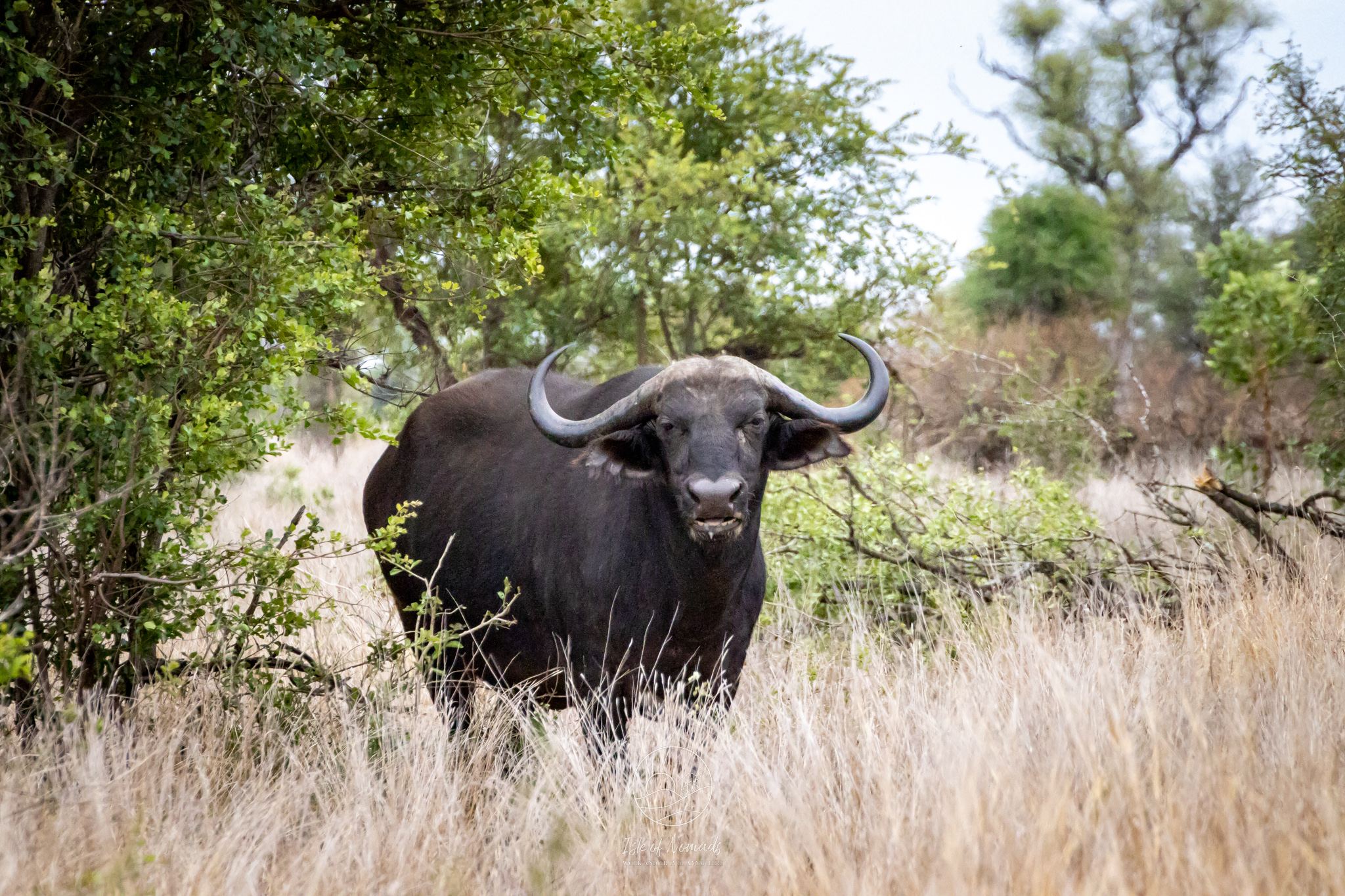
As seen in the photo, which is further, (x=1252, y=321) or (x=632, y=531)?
(x=1252, y=321)

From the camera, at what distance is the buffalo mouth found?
12.9ft

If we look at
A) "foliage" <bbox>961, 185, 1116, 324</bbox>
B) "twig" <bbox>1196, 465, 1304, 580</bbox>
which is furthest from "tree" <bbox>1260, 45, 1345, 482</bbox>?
"foliage" <bbox>961, 185, 1116, 324</bbox>

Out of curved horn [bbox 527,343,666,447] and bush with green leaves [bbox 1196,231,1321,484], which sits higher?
bush with green leaves [bbox 1196,231,1321,484]

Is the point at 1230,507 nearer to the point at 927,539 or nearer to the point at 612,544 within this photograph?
the point at 927,539

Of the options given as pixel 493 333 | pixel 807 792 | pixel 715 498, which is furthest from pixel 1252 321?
pixel 807 792

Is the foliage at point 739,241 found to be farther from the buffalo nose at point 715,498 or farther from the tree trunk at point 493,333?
the buffalo nose at point 715,498

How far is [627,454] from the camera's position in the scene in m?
4.54

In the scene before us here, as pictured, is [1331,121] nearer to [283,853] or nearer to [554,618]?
[554,618]

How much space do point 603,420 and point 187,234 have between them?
1.83 m

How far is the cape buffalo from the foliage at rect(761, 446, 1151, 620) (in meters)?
2.36

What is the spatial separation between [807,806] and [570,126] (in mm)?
3406

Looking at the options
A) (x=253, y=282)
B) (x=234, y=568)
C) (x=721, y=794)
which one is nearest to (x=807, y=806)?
(x=721, y=794)

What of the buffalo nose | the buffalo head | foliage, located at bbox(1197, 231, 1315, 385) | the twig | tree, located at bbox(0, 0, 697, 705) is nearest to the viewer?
tree, located at bbox(0, 0, 697, 705)

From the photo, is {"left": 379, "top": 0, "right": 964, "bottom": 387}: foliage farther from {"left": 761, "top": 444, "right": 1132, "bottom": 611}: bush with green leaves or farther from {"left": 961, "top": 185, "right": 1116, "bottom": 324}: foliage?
{"left": 961, "top": 185, "right": 1116, "bottom": 324}: foliage
